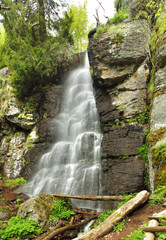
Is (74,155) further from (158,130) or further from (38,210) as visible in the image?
(158,130)

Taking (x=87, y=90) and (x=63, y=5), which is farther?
(x=63, y=5)

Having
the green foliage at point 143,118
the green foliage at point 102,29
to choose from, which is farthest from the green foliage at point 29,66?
the green foliage at point 143,118

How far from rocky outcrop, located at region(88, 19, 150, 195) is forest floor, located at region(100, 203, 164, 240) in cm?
258

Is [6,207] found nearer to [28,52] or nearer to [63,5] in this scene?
[28,52]

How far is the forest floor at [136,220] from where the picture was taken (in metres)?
2.82

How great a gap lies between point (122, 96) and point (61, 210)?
6.13 meters

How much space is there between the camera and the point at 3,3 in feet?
43.5

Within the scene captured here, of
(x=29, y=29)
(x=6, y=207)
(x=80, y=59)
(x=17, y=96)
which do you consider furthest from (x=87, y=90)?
(x=6, y=207)

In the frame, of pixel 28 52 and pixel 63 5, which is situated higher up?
pixel 63 5

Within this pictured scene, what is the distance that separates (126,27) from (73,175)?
939cm

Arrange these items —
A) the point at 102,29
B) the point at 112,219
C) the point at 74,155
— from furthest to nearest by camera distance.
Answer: the point at 102,29, the point at 74,155, the point at 112,219

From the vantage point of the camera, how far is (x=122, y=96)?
8.52m

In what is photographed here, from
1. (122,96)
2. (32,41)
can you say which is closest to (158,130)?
(122,96)

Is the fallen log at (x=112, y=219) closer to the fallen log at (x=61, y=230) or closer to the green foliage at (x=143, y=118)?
the fallen log at (x=61, y=230)
